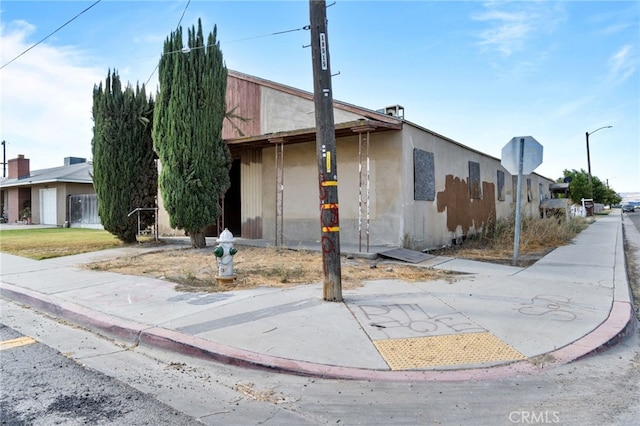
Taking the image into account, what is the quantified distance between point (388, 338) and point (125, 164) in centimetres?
1086

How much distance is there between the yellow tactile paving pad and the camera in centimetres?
412

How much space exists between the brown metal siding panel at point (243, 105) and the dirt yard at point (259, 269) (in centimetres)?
472

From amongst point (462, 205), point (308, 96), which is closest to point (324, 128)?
point (308, 96)

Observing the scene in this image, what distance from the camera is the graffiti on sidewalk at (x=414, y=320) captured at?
5.04 metres

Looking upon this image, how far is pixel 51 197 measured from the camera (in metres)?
27.5

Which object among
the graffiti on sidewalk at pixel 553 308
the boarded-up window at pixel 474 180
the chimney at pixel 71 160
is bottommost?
the graffiti on sidewalk at pixel 553 308

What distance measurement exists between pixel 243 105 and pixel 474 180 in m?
8.91

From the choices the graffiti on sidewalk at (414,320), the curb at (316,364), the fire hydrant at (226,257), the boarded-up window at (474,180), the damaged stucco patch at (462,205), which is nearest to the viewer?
the curb at (316,364)

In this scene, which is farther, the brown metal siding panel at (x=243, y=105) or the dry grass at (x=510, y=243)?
the brown metal siding panel at (x=243, y=105)

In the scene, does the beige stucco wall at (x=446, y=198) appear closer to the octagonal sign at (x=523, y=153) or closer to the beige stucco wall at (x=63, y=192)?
the octagonal sign at (x=523, y=153)

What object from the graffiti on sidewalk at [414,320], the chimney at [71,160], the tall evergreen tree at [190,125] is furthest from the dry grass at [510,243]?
Result: the chimney at [71,160]

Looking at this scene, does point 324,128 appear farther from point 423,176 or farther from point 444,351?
point 423,176

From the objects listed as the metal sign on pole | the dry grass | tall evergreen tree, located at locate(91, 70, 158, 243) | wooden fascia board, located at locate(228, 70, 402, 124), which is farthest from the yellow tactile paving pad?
tall evergreen tree, located at locate(91, 70, 158, 243)

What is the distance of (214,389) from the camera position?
12.1 feet
